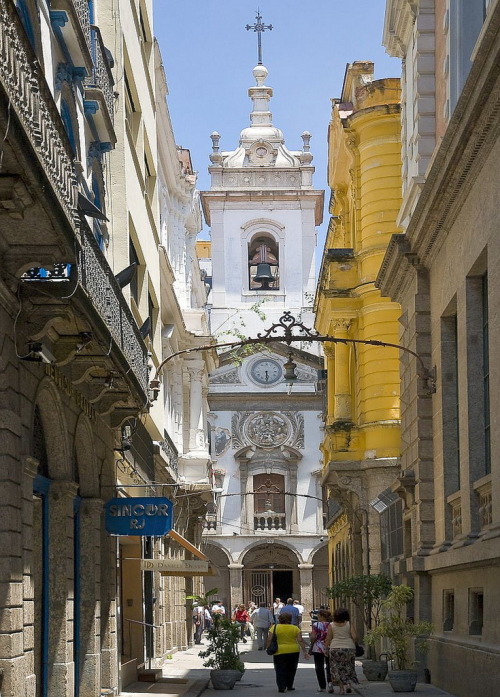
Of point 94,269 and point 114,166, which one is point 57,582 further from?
point 114,166

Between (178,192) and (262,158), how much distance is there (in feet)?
103

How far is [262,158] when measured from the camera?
70062 mm

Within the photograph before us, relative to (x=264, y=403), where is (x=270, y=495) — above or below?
below

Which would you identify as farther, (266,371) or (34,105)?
(266,371)

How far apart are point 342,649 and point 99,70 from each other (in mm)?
9090

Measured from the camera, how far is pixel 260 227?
226 feet

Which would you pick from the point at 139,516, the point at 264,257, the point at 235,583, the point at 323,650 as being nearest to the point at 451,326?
the point at 139,516

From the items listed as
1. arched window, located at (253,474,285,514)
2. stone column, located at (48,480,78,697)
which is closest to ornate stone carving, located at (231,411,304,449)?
arched window, located at (253,474,285,514)

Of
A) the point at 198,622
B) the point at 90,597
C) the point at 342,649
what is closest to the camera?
the point at 90,597

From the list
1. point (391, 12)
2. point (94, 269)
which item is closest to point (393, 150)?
point (391, 12)

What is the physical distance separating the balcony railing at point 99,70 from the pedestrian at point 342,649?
816cm

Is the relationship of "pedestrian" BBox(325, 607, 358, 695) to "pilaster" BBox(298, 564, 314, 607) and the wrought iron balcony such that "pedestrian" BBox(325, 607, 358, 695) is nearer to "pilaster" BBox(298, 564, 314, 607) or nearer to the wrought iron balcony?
the wrought iron balcony

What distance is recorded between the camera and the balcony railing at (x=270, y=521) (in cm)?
6769

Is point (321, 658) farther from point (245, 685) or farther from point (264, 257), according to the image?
point (264, 257)
